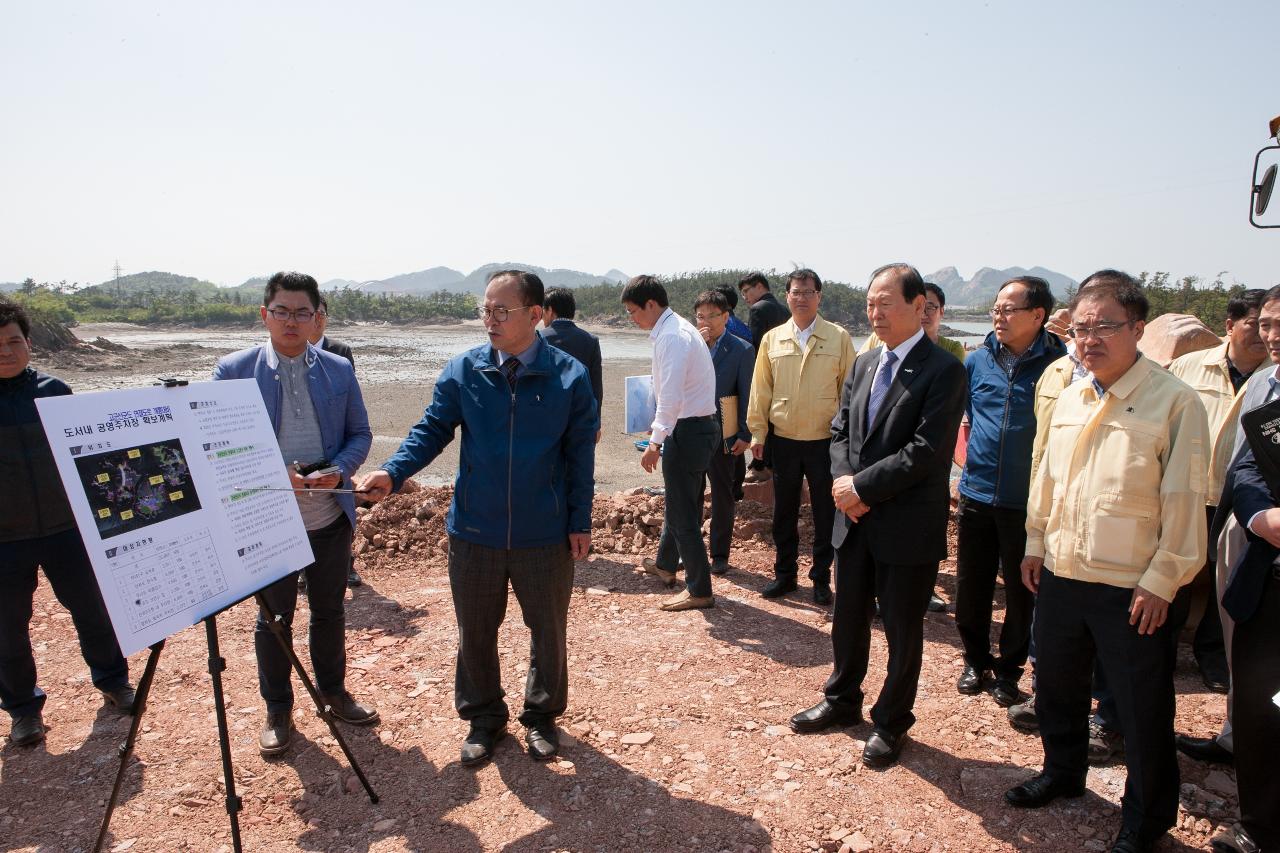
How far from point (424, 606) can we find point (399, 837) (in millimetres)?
2522

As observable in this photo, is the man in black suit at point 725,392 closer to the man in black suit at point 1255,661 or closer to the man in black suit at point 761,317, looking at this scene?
the man in black suit at point 761,317

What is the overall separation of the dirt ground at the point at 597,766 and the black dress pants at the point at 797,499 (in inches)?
20.9

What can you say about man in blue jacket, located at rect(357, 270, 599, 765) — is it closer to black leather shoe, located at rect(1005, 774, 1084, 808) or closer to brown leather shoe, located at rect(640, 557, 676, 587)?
black leather shoe, located at rect(1005, 774, 1084, 808)

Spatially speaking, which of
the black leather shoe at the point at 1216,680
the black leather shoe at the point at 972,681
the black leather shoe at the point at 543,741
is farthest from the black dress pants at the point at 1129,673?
the black leather shoe at the point at 543,741

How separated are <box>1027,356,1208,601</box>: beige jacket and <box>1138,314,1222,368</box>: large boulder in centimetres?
339

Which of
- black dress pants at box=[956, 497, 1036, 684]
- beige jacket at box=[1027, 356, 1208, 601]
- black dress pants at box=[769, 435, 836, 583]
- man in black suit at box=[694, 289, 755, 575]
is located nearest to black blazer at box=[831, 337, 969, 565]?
beige jacket at box=[1027, 356, 1208, 601]

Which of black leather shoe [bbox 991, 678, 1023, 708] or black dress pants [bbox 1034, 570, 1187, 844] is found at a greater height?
black dress pants [bbox 1034, 570, 1187, 844]

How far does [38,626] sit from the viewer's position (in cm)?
501

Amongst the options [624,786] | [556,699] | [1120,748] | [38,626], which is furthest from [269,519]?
[1120,748]

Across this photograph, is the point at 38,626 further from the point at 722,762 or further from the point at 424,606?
the point at 722,762

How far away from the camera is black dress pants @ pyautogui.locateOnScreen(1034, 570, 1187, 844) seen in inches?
105

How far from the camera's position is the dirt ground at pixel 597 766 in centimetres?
296

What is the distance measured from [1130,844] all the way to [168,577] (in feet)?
11.3

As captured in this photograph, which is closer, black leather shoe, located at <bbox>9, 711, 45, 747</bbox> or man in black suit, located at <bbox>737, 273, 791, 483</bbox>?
black leather shoe, located at <bbox>9, 711, 45, 747</bbox>
